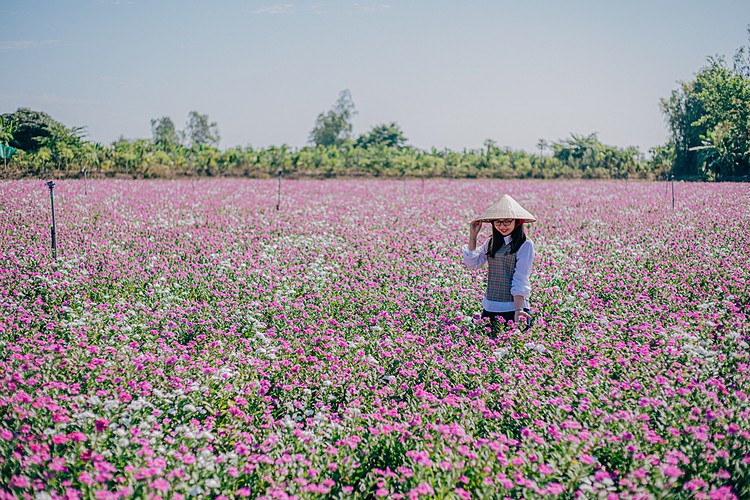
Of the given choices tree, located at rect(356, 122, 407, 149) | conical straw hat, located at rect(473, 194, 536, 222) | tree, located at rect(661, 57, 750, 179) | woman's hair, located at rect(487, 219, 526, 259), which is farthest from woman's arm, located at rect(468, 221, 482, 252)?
tree, located at rect(356, 122, 407, 149)

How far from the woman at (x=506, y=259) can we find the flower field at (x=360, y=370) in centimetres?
30

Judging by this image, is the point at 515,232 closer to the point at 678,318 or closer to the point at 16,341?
the point at 678,318

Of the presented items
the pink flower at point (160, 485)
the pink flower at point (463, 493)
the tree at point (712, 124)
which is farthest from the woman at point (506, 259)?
the tree at point (712, 124)

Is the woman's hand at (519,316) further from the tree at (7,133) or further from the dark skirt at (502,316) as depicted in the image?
the tree at (7,133)

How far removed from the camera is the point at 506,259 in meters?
5.37

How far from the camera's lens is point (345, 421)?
3592 millimetres

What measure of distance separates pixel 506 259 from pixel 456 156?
30714 millimetres

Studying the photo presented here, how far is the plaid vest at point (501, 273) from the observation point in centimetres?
537

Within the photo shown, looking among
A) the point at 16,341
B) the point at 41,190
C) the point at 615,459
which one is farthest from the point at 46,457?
the point at 41,190

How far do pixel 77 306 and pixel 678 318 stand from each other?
579 centimetres

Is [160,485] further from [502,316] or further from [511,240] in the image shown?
[511,240]

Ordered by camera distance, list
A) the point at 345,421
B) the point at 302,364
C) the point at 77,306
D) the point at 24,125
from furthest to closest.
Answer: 1. the point at 24,125
2. the point at 77,306
3. the point at 302,364
4. the point at 345,421

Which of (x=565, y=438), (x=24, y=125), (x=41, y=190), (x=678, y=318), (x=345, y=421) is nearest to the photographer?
(x=565, y=438)

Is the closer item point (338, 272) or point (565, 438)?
point (565, 438)
